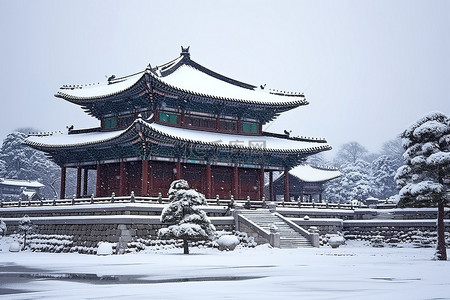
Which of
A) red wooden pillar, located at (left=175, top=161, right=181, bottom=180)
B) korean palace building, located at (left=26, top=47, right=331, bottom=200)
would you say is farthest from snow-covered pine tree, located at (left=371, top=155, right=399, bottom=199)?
red wooden pillar, located at (left=175, top=161, right=181, bottom=180)

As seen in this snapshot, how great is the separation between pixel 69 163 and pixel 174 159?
10.0 m

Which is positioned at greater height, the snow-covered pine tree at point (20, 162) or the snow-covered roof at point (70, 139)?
the snow-covered pine tree at point (20, 162)

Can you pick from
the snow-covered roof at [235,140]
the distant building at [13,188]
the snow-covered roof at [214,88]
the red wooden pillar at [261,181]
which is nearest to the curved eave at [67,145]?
the snow-covered roof at [235,140]

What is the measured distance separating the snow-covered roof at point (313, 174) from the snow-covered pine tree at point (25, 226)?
106 feet

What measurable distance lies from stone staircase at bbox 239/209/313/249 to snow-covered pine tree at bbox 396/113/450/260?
8.66 meters

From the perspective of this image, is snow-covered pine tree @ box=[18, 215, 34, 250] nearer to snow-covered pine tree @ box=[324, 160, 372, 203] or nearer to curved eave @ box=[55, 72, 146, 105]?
curved eave @ box=[55, 72, 146, 105]

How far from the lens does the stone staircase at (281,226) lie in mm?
35356

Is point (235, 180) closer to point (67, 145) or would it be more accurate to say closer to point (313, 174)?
point (67, 145)

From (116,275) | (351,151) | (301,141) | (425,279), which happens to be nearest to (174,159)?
(301,141)

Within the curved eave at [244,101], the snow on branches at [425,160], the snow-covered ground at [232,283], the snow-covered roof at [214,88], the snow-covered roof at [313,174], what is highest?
the snow-covered roof at [214,88]

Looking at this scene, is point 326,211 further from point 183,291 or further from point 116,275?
point 183,291

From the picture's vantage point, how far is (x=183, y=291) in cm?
1338

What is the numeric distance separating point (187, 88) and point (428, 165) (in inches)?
864

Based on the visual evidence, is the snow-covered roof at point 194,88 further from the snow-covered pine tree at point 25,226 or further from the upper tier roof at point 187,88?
the snow-covered pine tree at point 25,226
